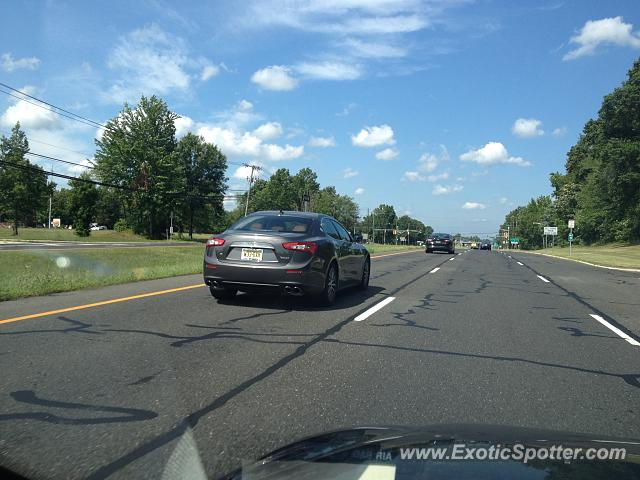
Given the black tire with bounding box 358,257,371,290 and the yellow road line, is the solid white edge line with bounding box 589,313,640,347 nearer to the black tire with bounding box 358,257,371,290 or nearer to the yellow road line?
the black tire with bounding box 358,257,371,290

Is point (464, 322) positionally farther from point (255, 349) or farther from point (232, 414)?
point (232, 414)

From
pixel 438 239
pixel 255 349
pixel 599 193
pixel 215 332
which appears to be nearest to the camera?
pixel 255 349

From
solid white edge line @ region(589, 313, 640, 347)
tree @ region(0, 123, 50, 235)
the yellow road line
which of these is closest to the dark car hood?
solid white edge line @ region(589, 313, 640, 347)

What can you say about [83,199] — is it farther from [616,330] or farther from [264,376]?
[264,376]

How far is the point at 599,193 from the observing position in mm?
62969

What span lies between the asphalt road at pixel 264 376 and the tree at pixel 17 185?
56922mm

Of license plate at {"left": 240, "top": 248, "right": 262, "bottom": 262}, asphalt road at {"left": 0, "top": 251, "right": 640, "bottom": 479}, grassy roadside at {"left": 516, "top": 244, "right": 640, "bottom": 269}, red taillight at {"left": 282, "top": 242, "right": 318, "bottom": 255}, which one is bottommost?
asphalt road at {"left": 0, "top": 251, "right": 640, "bottom": 479}

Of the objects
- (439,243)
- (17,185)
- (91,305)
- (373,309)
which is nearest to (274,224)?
(373,309)

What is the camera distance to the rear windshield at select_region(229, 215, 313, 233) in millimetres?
8820

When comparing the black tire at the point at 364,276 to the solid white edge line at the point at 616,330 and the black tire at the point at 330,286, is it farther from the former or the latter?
the solid white edge line at the point at 616,330

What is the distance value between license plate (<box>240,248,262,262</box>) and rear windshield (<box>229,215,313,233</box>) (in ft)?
1.74

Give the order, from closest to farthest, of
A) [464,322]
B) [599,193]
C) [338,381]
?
[338,381] < [464,322] < [599,193]

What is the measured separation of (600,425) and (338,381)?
2100 millimetres

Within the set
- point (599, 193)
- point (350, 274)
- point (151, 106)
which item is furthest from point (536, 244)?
point (350, 274)
